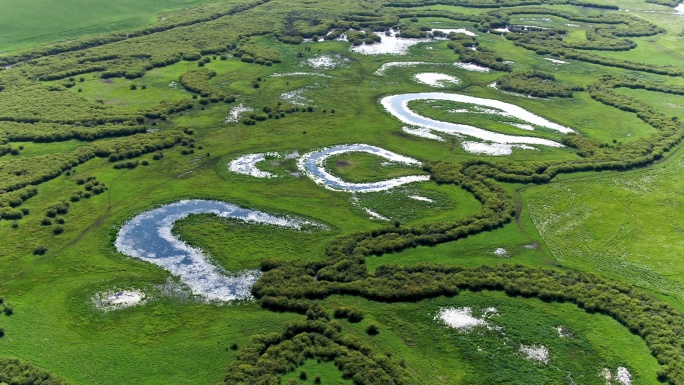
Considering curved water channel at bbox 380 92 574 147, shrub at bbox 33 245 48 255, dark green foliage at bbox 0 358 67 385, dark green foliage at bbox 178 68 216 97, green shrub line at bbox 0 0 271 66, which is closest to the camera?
dark green foliage at bbox 0 358 67 385

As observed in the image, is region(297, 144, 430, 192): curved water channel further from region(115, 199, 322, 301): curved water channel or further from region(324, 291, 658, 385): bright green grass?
region(324, 291, 658, 385): bright green grass

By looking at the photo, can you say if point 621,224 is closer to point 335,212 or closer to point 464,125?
point 464,125

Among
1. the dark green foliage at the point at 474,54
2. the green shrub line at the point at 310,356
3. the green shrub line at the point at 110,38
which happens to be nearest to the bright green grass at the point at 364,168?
the green shrub line at the point at 310,356

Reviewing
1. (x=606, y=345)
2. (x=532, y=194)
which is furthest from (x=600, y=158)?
(x=606, y=345)

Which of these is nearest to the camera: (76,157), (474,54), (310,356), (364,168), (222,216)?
(310,356)

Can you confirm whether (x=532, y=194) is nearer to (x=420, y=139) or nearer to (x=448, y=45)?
(x=420, y=139)

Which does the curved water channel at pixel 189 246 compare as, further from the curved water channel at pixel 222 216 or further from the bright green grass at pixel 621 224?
the bright green grass at pixel 621 224


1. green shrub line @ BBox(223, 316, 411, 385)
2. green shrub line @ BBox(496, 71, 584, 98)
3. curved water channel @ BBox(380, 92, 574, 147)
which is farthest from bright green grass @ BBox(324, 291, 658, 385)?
green shrub line @ BBox(496, 71, 584, 98)

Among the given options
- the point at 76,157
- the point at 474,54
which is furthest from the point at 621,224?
the point at 76,157
